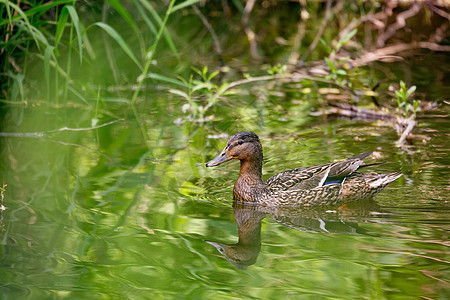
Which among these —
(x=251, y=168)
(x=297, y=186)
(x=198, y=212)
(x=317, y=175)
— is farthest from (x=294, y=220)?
(x=251, y=168)

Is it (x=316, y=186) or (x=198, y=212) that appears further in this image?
(x=316, y=186)

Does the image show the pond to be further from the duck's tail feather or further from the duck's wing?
the duck's wing

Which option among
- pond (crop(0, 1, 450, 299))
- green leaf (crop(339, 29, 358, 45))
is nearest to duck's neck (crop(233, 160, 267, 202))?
pond (crop(0, 1, 450, 299))

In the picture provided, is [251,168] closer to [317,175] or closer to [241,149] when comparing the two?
[241,149]

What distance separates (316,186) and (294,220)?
1.94 ft

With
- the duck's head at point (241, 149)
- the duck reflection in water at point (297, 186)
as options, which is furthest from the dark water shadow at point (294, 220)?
the duck's head at point (241, 149)

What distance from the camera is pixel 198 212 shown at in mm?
5344

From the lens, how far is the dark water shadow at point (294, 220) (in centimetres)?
457

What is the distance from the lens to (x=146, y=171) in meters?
6.39

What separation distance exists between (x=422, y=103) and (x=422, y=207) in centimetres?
330

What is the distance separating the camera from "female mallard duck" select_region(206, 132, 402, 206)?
5711 mm

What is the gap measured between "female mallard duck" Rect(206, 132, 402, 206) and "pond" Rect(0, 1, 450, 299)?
130 millimetres

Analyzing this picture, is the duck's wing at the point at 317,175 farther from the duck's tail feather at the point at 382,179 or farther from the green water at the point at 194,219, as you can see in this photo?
the green water at the point at 194,219

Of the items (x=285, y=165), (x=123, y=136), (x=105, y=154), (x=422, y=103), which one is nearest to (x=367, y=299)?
(x=285, y=165)
